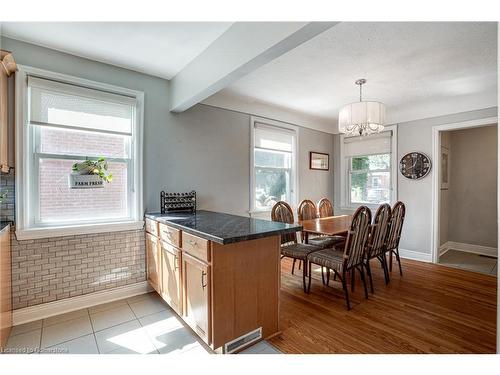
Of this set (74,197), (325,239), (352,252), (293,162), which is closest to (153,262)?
(74,197)

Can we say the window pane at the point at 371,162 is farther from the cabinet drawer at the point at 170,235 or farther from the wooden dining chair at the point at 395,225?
the cabinet drawer at the point at 170,235

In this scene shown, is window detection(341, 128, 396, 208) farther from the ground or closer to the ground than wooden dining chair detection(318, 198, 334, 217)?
farther from the ground

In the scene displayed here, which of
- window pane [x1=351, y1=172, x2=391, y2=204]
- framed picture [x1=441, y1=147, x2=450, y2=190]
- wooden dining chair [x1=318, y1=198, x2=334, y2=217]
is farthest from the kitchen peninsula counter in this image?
framed picture [x1=441, y1=147, x2=450, y2=190]

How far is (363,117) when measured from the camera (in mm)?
2680

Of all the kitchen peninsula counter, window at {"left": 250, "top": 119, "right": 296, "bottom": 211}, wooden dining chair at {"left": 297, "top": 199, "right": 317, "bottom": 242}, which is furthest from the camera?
window at {"left": 250, "top": 119, "right": 296, "bottom": 211}

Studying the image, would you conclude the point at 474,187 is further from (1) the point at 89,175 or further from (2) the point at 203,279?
(1) the point at 89,175

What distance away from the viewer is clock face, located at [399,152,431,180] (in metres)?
3.87

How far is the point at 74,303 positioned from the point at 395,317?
2.88 meters

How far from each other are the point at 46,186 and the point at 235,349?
83.2 inches

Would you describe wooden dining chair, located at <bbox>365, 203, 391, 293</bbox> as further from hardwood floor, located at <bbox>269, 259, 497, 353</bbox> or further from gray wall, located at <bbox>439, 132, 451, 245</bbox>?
gray wall, located at <bbox>439, 132, 451, 245</bbox>

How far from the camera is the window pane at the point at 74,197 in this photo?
2289mm
